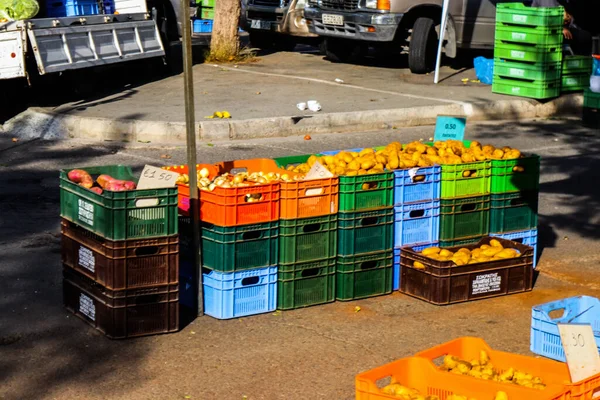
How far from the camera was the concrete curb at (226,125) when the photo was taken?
12883mm

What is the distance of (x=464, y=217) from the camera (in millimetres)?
7918

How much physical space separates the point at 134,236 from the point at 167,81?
10408 mm

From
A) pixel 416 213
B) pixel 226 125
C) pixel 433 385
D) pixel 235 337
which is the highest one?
pixel 416 213

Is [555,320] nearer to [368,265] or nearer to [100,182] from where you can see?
[368,265]

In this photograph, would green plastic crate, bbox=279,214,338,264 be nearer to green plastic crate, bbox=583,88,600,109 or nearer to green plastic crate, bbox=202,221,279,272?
green plastic crate, bbox=202,221,279,272

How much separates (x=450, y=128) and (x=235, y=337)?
2.99 m

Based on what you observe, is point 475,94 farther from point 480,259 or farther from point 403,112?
point 480,259

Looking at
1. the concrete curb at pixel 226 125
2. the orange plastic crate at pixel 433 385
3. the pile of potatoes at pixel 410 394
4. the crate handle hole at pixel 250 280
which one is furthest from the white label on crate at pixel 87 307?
the concrete curb at pixel 226 125

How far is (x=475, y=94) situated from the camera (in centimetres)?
1603

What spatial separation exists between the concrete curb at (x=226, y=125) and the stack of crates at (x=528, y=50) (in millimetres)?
1041

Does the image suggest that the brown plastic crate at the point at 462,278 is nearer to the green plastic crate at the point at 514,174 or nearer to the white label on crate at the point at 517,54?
the green plastic crate at the point at 514,174

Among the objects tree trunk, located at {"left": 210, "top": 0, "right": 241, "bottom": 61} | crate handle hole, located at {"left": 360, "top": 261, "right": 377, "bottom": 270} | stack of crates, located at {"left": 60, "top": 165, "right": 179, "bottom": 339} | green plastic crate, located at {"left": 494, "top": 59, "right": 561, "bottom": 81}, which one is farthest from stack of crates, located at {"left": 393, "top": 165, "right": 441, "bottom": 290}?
tree trunk, located at {"left": 210, "top": 0, "right": 241, "bottom": 61}

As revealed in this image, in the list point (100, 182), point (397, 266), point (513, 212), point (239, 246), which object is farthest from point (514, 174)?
point (100, 182)

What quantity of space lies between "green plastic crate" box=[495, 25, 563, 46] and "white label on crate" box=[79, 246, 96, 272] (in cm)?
1035
